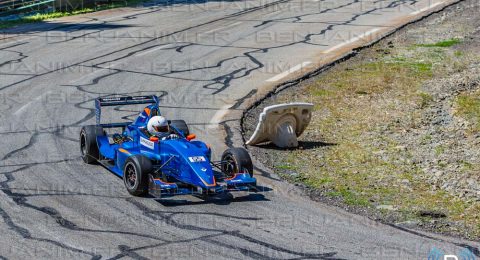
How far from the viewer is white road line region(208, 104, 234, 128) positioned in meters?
18.4

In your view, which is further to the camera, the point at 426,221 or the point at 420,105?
the point at 420,105

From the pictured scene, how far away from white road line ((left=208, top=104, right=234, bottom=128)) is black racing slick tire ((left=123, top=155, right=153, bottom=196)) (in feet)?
15.5

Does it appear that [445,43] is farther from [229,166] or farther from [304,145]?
[229,166]

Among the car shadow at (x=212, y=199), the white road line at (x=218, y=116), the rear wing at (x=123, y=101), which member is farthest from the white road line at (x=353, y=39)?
the car shadow at (x=212, y=199)

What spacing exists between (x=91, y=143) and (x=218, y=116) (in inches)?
176

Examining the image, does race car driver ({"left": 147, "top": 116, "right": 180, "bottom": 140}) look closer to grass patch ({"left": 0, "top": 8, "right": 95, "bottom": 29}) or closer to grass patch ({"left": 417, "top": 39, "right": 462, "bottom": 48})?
grass patch ({"left": 417, "top": 39, "right": 462, "bottom": 48})

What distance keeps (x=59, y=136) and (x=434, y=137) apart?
23.5 ft

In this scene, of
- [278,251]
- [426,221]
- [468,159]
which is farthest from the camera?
[468,159]

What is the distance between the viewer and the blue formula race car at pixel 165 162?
1318cm

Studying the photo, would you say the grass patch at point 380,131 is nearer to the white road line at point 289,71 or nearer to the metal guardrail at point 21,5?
the white road line at point 289,71

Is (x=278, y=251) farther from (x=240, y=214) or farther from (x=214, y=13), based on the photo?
(x=214, y=13)

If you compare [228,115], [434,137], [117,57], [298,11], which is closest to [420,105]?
[434,137]

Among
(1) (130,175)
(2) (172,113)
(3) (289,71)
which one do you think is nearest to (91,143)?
(1) (130,175)

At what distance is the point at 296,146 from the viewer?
54.1 feet
